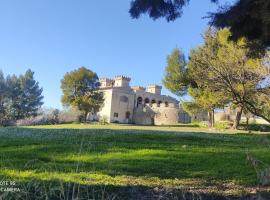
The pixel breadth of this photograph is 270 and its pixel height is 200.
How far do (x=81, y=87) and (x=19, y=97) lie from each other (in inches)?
537

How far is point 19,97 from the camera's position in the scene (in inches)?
2405

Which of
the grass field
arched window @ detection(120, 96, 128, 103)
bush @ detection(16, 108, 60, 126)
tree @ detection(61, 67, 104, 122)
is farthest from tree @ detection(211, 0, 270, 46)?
arched window @ detection(120, 96, 128, 103)

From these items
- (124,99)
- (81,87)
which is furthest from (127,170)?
(124,99)

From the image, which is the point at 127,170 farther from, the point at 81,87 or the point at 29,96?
the point at 29,96

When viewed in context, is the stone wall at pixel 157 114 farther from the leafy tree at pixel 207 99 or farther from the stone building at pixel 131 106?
the leafy tree at pixel 207 99

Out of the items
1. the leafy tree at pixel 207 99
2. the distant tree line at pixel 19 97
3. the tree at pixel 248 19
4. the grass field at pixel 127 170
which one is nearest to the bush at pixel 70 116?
the distant tree line at pixel 19 97

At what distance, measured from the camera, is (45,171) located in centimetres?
573

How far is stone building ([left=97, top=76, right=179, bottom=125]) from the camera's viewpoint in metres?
57.9

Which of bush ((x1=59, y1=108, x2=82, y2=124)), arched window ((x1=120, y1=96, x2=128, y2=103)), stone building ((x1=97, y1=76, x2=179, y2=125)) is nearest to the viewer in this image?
bush ((x1=59, y1=108, x2=82, y2=124))

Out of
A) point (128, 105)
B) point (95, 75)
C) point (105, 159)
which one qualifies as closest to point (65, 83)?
point (95, 75)

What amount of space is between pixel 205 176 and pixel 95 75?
46.8 metres

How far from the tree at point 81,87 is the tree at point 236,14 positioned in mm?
45034

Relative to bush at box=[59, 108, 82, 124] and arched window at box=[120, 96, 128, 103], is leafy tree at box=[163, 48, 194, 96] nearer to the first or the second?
bush at box=[59, 108, 82, 124]

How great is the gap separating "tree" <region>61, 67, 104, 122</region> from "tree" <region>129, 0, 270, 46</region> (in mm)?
45034
